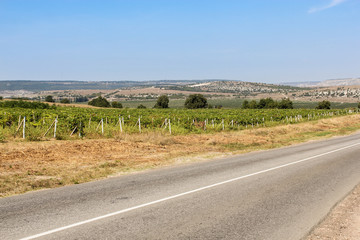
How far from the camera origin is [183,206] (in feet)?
27.8

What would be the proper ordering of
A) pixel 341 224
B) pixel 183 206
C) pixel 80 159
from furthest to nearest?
1. pixel 80 159
2. pixel 183 206
3. pixel 341 224

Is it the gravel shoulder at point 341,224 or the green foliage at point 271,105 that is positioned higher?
the gravel shoulder at point 341,224

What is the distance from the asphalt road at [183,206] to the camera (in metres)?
6.76

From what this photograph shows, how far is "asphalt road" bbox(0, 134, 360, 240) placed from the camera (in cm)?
676

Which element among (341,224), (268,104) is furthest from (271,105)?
(341,224)

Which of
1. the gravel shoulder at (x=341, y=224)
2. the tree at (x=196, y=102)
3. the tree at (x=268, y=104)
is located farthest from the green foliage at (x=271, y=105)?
the gravel shoulder at (x=341, y=224)

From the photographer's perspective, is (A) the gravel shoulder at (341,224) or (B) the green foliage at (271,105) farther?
(B) the green foliage at (271,105)

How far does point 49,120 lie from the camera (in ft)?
86.2

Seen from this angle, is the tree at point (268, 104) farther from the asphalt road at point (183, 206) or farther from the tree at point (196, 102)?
the asphalt road at point (183, 206)

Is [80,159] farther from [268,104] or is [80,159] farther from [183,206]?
[268,104]

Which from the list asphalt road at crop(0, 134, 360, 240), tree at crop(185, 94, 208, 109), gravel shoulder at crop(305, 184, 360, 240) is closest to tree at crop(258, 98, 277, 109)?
tree at crop(185, 94, 208, 109)

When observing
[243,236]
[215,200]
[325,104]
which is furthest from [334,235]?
[325,104]

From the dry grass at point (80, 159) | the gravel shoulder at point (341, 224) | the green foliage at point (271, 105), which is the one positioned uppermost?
the gravel shoulder at point (341, 224)

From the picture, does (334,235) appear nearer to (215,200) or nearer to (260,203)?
(260,203)
